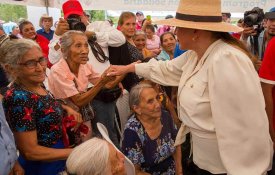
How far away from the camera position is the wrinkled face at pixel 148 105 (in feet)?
7.22

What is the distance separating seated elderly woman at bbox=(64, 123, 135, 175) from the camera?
1.33 metres

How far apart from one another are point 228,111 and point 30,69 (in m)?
1.07

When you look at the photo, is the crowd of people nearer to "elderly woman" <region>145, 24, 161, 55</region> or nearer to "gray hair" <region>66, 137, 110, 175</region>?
"gray hair" <region>66, 137, 110, 175</region>

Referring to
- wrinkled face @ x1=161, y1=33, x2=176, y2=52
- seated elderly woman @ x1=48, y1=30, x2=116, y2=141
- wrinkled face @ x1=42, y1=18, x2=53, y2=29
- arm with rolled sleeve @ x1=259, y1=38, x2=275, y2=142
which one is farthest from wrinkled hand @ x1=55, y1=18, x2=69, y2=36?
wrinkled face @ x1=42, y1=18, x2=53, y2=29

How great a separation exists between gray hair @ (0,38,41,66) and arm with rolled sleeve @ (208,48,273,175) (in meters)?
0.99

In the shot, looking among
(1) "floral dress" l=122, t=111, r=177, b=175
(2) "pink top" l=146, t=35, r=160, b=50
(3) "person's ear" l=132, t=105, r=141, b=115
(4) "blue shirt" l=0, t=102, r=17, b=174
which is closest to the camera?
(4) "blue shirt" l=0, t=102, r=17, b=174

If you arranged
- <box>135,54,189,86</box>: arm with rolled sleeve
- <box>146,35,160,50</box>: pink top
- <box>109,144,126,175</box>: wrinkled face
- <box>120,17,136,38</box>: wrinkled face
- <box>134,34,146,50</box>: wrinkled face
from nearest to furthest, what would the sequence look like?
<box>109,144,126,175</box>: wrinkled face < <box>135,54,189,86</box>: arm with rolled sleeve < <box>120,17,136,38</box>: wrinkled face < <box>134,34,146,50</box>: wrinkled face < <box>146,35,160,50</box>: pink top

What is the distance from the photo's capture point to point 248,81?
134cm

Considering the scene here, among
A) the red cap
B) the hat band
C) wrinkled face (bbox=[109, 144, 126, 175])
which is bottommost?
wrinkled face (bbox=[109, 144, 126, 175])

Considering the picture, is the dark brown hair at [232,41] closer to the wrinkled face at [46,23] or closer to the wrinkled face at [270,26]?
the wrinkled face at [270,26]

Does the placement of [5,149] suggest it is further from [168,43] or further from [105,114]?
[168,43]

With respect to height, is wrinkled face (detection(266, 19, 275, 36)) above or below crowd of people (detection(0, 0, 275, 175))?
above

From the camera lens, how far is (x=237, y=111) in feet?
4.49

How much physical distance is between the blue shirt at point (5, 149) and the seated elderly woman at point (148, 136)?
899 millimetres
